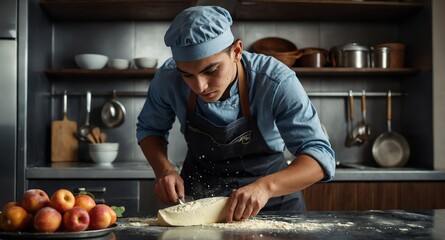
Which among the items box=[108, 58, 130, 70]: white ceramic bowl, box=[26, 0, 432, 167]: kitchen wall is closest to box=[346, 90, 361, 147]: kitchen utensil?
box=[26, 0, 432, 167]: kitchen wall

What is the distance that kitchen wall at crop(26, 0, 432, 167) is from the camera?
3828mm

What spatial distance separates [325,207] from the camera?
322cm

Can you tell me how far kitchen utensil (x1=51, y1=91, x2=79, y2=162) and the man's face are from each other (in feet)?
6.53

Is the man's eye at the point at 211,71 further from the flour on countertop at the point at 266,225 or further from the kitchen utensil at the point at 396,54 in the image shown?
the kitchen utensil at the point at 396,54

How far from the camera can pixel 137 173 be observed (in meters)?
3.18

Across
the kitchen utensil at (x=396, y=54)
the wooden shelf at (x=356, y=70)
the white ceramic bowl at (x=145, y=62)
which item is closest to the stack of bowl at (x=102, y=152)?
the white ceramic bowl at (x=145, y=62)

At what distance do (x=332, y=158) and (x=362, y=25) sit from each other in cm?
217

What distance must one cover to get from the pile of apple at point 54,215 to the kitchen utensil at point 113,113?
2301mm

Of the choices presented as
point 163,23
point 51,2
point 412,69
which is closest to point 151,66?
point 163,23

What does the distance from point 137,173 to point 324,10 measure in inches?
58.3

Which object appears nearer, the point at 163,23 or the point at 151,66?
the point at 151,66

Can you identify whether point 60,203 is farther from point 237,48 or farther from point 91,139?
Answer: point 91,139

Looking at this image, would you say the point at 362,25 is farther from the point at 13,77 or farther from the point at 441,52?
the point at 13,77

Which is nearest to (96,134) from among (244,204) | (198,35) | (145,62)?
(145,62)
